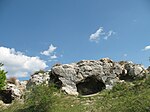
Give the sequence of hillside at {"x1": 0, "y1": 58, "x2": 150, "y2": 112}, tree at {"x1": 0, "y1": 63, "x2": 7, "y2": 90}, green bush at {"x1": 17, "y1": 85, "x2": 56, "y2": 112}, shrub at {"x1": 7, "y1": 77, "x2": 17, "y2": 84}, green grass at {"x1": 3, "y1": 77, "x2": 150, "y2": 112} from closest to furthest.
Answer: green grass at {"x1": 3, "y1": 77, "x2": 150, "y2": 112} < green bush at {"x1": 17, "y1": 85, "x2": 56, "y2": 112} < hillside at {"x1": 0, "y1": 58, "x2": 150, "y2": 112} < tree at {"x1": 0, "y1": 63, "x2": 7, "y2": 90} < shrub at {"x1": 7, "y1": 77, "x2": 17, "y2": 84}

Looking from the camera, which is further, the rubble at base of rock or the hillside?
the rubble at base of rock

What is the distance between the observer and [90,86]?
2775cm

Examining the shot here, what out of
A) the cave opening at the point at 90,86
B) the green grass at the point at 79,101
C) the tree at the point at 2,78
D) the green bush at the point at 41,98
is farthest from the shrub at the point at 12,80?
the green bush at the point at 41,98

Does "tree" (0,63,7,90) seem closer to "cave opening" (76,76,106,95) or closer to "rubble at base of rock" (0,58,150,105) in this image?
"rubble at base of rock" (0,58,150,105)

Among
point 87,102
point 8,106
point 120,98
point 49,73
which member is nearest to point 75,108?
point 87,102

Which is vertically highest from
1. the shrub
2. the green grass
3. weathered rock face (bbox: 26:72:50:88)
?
the shrub

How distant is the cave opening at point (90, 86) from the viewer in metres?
26.9

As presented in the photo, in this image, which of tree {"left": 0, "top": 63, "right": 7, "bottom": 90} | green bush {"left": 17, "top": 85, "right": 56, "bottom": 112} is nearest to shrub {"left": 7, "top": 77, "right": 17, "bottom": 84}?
tree {"left": 0, "top": 63, "right": 7, "bottom": 90}

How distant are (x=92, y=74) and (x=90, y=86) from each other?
6.30 feet

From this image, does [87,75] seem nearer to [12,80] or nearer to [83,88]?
[83,88]

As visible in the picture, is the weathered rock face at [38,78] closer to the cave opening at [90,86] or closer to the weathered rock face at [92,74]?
the weathered rock face at [92,74]

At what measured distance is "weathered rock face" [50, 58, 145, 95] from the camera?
1004 inches

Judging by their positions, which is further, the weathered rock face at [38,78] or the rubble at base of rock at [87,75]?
the weathered rock face at [38,78]

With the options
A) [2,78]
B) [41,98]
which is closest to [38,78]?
[2,78]
